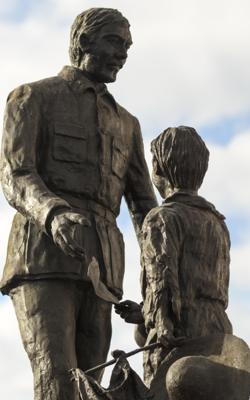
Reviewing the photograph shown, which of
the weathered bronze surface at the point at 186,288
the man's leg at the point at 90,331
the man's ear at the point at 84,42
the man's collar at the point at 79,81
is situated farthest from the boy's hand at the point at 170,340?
the man's ear at the point at 84,42

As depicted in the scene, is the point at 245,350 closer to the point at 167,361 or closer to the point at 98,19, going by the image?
the point at 167,361

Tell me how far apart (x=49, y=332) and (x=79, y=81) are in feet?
7.67

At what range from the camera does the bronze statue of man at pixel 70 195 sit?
18391mm

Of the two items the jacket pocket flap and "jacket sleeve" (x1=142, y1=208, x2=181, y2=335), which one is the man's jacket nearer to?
the jacket pocket flap

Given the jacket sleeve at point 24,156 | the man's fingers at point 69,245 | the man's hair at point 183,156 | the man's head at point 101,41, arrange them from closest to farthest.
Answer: the man's fingers at point 69,245 → the jacket sleeve at point 24,156 → the man's hair at point 183,156 → the man's head at point 101,41

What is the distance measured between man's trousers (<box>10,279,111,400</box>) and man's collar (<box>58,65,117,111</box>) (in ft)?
5.89

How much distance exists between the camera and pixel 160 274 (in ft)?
59.5

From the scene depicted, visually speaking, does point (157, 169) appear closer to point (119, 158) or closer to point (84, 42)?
point (119, 158)

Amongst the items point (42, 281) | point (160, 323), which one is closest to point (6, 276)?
point (42, 281)

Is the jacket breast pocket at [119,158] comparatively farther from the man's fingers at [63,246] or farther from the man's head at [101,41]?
the man's fingers at [63,246]

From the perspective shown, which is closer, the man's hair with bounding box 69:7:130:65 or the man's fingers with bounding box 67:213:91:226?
the man's fingers with bounding box 67:213:91:226

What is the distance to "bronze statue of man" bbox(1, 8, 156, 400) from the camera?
1839cm

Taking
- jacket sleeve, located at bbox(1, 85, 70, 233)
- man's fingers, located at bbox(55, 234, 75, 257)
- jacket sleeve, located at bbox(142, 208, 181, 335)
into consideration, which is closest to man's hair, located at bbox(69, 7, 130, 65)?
jacket sleeve, located at bbox(1, 85, 70, 233)

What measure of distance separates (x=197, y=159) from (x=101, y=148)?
1.02m
